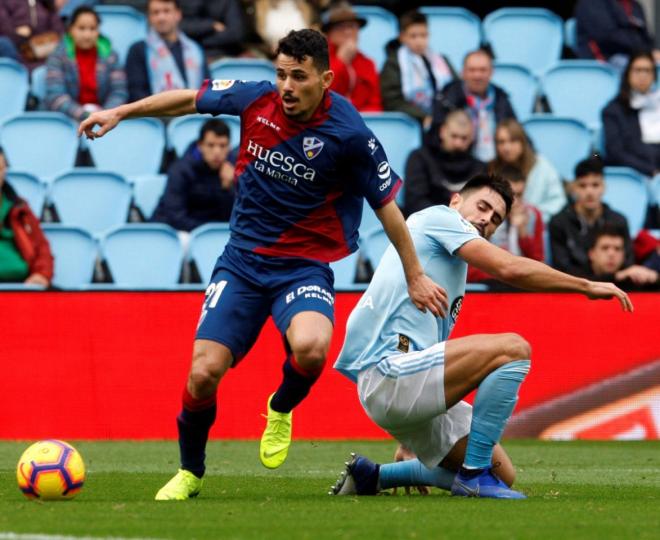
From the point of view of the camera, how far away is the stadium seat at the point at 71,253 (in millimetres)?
13032

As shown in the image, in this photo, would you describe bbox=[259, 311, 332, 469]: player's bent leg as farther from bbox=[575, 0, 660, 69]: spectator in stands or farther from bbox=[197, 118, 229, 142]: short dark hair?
bbox=[575, 0, 660, 69]: spectator in stands

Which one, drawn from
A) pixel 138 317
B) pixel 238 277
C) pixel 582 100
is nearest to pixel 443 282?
pixel 238 277

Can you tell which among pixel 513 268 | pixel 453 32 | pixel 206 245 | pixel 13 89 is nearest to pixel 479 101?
pixel 453 32

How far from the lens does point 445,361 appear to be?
7.00 metres

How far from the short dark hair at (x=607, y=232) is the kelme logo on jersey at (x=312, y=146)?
6.26 meters

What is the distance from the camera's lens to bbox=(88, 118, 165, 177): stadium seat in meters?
14.6

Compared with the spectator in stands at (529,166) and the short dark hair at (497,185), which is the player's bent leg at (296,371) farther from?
the spectator in stands at (529,166)

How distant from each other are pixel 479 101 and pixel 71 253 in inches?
173

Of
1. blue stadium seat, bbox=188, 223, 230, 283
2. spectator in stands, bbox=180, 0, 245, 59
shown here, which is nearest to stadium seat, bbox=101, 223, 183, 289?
blue stadium seat, bbox=188, 223, 230, 283

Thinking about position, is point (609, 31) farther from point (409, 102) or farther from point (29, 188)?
point (29, 188)

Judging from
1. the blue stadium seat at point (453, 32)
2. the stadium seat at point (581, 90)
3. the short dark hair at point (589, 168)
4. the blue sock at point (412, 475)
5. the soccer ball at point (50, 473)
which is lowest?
the stadium seat at point (581, 90)

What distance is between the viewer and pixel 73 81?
1462 cm

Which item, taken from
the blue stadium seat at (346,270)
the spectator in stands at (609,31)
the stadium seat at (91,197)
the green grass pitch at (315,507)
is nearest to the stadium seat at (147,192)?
the stadium seat at (91,197)

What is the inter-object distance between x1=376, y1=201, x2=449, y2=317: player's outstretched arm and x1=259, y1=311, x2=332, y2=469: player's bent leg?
495 millimetres
